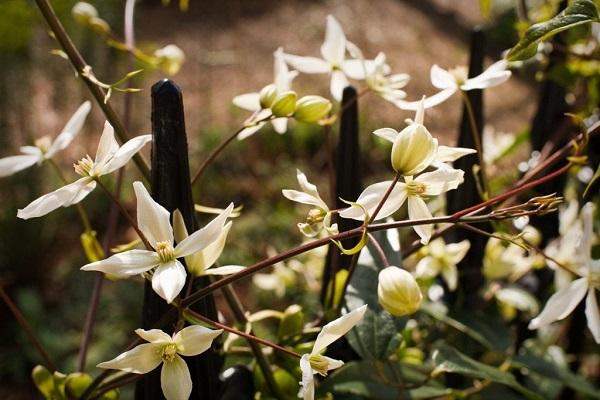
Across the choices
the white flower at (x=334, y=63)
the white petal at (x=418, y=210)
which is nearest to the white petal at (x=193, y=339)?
the white petal at (x=418, y=210)

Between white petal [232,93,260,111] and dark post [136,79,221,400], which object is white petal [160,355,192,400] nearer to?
dark post [136,79,221,400]

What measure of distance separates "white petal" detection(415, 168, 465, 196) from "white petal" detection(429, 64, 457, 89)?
9 centimetres

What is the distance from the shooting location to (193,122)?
298 centimetres

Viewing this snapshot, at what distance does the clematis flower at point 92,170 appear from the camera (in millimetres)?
310

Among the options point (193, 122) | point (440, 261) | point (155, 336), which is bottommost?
point (193, 122)

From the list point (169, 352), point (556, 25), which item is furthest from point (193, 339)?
point (556, 25)

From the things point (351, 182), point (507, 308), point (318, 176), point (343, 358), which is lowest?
point (318, 176)

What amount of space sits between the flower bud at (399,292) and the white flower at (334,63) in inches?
7.1

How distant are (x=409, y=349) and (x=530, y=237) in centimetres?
20

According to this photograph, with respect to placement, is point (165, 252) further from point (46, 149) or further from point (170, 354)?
point (46, 149)

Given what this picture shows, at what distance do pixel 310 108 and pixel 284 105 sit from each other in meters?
0.02

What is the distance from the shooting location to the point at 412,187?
33 centimetres

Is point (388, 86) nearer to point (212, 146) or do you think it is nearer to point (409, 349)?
point (409, 349)

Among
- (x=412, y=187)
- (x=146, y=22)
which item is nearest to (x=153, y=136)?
(x=412, y=187)
